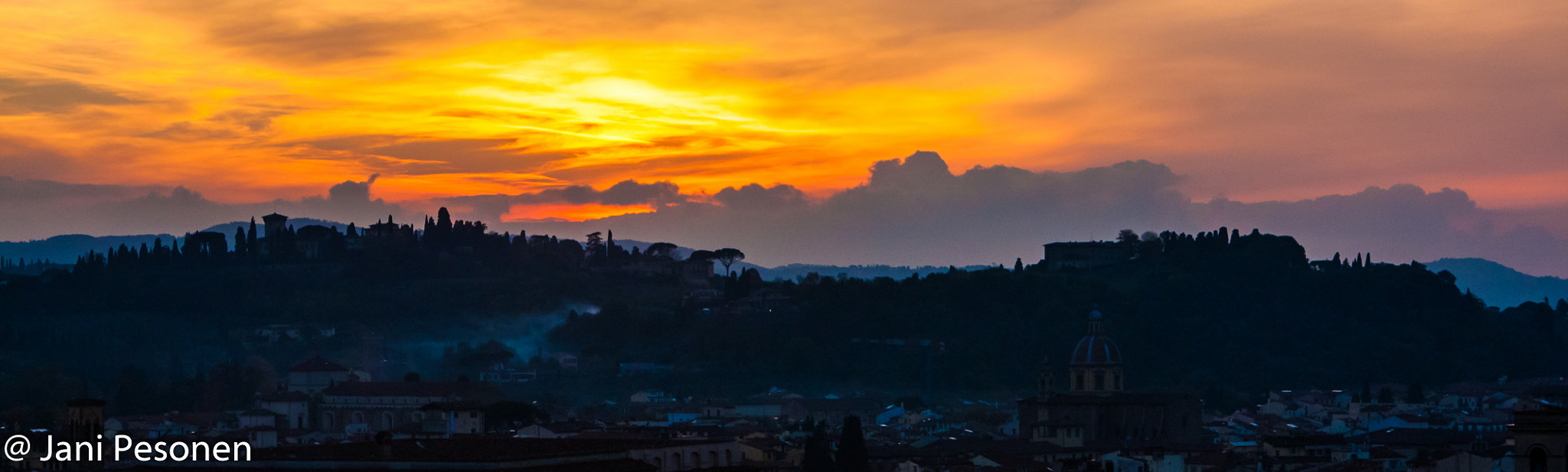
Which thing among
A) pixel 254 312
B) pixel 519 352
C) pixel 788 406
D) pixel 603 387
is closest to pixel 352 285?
pixel 254 312

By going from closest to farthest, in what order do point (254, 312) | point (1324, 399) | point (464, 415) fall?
point (464, 415) < point (1324, 399) < point (254, 312)

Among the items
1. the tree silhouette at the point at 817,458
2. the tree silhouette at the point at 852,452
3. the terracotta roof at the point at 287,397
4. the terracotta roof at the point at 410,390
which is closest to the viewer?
the tree silhouette at the point at 817,458

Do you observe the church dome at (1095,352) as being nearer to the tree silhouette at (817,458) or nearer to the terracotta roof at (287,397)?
the tree silhouette at (817,458)

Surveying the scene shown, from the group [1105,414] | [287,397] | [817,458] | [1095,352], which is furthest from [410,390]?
[817,458]

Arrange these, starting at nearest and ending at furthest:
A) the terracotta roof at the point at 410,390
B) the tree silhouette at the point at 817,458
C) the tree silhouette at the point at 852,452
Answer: the tree silhouette at the point at 817,458
the tree silhouette at the point at 852,452
the terracotta roof at the point at 410,390

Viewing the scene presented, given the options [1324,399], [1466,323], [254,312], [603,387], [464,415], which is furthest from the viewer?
[254,312]

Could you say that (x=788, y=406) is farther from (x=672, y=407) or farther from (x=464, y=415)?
(x=464, y=415)

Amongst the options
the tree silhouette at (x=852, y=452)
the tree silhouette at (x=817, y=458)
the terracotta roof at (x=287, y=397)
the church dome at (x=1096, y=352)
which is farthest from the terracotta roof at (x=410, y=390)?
the tree silhouette at (x=817, y=458)

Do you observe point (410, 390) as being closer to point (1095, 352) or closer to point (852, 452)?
point (1095, 352)

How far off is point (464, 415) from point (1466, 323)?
11548cm

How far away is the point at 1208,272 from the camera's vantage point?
17912 cm

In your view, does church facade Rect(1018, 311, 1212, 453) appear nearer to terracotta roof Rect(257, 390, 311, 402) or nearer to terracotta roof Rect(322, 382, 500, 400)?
terracotta roof Rect(322, 382, 500, 400)

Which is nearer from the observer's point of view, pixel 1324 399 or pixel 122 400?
pixel 122 400

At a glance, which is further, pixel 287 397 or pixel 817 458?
pixel 287 397
